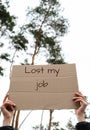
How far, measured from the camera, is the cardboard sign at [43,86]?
9.38 feet

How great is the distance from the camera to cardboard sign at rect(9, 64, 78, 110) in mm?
2859

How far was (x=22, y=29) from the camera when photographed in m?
20.6

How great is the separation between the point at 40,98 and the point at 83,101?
18.4 inches

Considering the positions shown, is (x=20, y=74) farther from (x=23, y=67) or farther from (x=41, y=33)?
(x=41, y=33)

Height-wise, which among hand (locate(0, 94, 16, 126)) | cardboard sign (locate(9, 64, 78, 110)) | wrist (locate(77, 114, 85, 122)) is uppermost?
cardboard sign (locate(9, 64, 78, 110))

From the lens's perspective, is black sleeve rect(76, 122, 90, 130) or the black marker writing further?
the black marker writing

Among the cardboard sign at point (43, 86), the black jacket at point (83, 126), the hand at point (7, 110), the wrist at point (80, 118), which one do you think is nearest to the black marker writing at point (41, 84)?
the cardboard sign at point (43, 86)

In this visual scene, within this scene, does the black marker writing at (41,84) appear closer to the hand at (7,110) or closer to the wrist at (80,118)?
the hand at (7,110)

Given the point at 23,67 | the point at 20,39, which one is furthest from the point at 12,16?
the point at 23,67

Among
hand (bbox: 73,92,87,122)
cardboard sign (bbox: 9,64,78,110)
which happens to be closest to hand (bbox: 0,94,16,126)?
cardboard sign (bbox: 9,64,78,110)

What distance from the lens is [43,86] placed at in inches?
116

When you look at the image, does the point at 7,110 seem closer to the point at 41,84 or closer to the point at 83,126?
the point at 41,84

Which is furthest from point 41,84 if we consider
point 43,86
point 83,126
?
point 83,126

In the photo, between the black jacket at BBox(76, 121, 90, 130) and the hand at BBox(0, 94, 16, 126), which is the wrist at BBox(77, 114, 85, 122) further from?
the hand at BBox(0, 94, 16, 126)
